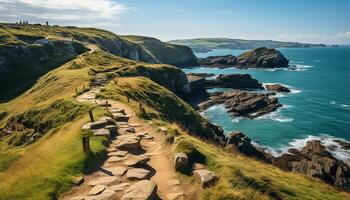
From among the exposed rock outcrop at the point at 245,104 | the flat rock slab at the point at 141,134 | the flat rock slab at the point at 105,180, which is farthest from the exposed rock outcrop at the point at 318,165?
the flat rock slab at the point at 105,180

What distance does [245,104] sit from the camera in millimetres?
83688

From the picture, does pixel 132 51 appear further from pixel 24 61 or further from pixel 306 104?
pixel 306 104

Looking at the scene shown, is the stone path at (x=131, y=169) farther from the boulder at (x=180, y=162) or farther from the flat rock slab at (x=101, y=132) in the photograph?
the boulder at (x=180, y=162)

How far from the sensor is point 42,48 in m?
91.3

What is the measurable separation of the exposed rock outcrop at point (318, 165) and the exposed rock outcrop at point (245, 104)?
80.4ft

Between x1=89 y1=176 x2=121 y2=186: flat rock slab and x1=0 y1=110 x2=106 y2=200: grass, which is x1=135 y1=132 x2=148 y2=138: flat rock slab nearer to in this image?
x1=0 y1=110 x2=106 y2=200: grass

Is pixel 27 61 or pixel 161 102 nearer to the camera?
pixel 161 102

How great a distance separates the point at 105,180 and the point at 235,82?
348 ft

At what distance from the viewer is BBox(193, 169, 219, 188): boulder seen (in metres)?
15.7

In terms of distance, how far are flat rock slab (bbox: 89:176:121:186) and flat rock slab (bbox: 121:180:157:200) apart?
1173 mm

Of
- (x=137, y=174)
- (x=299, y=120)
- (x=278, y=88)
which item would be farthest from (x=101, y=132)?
(x=278, y=88)

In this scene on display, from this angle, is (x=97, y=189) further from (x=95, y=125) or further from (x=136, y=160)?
(x=95, y=125)

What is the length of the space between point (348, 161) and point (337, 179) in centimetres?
1246

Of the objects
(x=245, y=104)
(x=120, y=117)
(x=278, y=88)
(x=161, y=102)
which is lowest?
(x=245, y=104)
